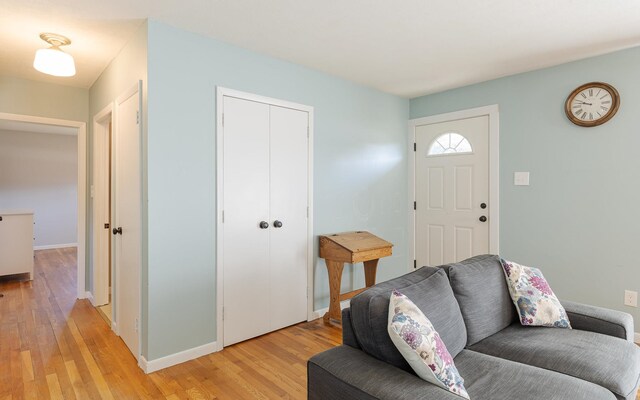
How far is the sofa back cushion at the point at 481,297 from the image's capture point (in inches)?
77.4

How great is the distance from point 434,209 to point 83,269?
405 cm

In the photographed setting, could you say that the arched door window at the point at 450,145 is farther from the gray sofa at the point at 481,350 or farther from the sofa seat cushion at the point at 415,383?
the sofa seat cushion at the point at 415,383

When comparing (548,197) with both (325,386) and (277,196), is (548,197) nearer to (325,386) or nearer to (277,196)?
(277,196)

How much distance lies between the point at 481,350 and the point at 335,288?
1.58 meters

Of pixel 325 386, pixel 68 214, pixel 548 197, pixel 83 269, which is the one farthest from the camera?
pixel 68 214

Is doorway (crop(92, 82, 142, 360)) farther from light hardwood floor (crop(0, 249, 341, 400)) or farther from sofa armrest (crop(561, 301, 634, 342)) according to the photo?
sofa armrest (crop(561, 301, 634, 342))

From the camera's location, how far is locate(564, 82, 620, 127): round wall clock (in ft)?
9.91

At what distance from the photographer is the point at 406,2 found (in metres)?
2.24

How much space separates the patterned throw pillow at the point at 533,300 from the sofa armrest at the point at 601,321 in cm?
6

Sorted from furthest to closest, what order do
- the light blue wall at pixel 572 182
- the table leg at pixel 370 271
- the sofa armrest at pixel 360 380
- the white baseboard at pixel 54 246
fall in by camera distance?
the white baseboard at pixel 54 246 → the table leg at pixel 370 271 → the light blue wall at pixel 572 182 → the sofa armrest at pixel 360 380

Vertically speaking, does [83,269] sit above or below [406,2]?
below

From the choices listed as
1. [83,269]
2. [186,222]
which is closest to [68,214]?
[83,269]

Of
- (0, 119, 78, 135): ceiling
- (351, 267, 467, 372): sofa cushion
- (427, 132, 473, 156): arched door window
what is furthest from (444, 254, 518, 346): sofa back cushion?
(0, 119, 78, 135): ceiling

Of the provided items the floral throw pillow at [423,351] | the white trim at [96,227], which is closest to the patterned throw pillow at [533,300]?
the floral throw pillow at [423,351]
